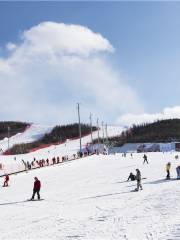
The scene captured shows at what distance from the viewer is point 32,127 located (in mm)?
191375

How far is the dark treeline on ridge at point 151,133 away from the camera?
148 meters

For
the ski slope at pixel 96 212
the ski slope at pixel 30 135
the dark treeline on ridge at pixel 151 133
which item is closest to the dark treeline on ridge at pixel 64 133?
the ski slope at pixel 30 135

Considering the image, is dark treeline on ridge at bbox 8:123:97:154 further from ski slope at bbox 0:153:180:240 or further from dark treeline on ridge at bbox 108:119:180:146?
ski slope at bbox 0:153:180:240

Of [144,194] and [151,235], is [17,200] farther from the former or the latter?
[151,235]

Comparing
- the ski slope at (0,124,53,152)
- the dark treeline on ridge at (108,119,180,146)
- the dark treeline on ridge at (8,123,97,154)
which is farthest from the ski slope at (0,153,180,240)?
the dark treeline on ridge at (8,123,97,154)

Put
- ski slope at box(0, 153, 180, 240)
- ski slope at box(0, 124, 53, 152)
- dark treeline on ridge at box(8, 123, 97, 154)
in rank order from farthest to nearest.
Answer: dark treeline on ridge at box(8, 123, 97, 154), ski slope at box(0, 124, 53, 152), ski slope at box(0, 153, 180, 240)

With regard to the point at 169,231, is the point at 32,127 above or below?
above

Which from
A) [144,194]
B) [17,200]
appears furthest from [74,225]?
[17,200]

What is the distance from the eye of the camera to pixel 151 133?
168 metres

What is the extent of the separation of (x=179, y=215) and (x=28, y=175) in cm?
2614

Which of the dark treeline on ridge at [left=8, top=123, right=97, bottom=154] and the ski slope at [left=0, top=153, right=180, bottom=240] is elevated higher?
the dark treeline on ridge at [left=8, top=123, right=97, bottom=154]

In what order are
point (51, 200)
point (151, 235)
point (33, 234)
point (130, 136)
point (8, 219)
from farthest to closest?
point (130, 136) → point (51, 200) → point (8, 219) → point (33, 234) → point (151, 235)

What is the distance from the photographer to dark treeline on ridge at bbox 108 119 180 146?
148 m

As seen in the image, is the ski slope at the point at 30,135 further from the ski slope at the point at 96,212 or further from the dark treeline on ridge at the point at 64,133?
the ski slope at the point at 96,212
